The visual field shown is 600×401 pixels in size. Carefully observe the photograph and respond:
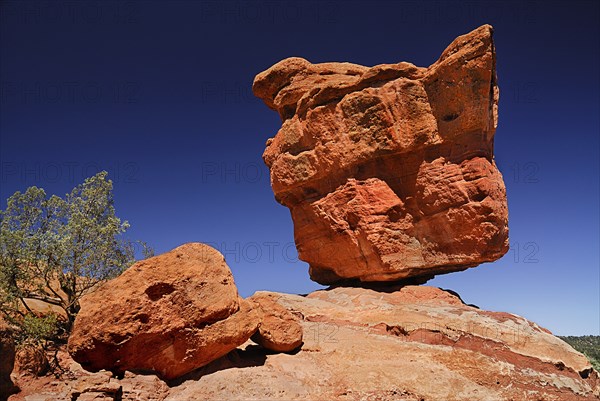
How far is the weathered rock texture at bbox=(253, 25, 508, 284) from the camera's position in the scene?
2261 centimetres

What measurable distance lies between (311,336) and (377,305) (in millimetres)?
4730

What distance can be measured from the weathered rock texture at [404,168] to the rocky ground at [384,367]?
375cm

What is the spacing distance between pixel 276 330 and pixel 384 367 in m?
4.09

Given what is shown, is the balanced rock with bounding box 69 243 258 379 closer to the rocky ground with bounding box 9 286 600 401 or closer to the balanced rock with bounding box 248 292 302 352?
the rocky ground with bounding box 9 286 600 401

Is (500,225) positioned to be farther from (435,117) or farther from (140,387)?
(140,387)

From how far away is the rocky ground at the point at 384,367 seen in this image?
13594 mm

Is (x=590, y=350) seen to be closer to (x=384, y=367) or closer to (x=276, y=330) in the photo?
(x=384, y=367)

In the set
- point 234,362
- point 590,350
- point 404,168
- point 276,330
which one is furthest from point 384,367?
point 590,350

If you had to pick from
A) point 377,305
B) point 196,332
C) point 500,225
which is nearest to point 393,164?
point 500,225

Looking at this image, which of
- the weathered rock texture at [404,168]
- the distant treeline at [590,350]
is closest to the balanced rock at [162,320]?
the weathered rock texture at [404,168]

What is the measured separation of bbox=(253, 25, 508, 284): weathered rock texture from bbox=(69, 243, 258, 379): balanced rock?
10.8m

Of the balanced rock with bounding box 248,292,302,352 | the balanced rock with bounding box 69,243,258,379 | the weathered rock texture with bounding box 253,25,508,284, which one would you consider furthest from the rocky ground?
the weathered rock texture with bounding box 253,25,508,284

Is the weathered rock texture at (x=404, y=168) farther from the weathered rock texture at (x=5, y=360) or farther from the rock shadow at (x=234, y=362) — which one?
the weathered rock texture at (x=5, y=360)

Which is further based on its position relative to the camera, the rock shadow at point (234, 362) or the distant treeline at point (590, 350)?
the distant treeline at point (590, 350)
